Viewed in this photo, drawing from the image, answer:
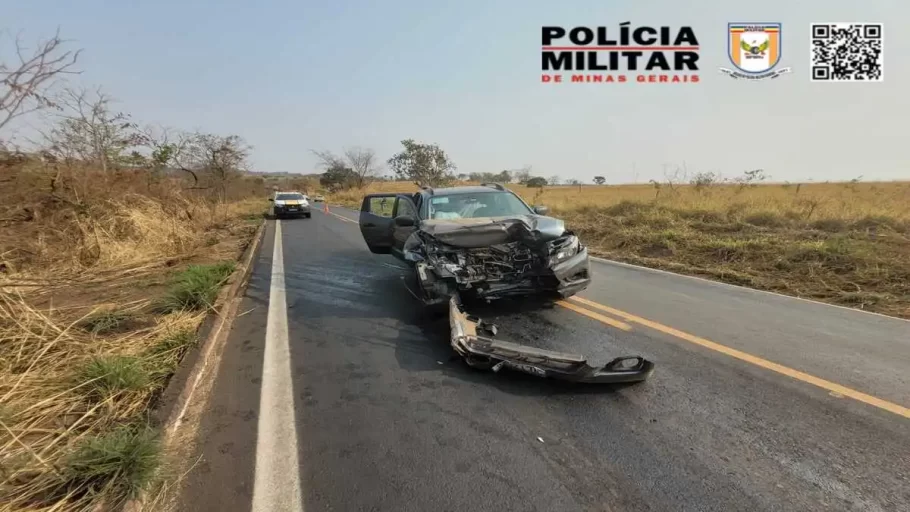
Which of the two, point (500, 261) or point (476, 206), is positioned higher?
point (476, 206)

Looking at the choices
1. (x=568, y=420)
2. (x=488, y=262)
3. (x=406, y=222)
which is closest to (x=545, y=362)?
(x=568, y=420)

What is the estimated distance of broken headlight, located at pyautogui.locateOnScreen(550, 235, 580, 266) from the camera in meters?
5.20

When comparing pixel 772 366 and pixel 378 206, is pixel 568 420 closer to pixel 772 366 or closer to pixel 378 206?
pixel 772 366

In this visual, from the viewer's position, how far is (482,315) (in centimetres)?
533

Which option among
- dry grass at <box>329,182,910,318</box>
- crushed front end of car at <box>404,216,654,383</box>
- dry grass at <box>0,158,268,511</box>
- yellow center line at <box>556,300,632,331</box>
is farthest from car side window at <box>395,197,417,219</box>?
dry grass at <box>329,182,910,318</box>

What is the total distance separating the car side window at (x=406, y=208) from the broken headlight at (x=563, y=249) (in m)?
2.33

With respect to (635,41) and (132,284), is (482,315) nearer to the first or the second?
(132,284)

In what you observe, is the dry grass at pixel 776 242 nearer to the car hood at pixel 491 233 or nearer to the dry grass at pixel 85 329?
the car hood at pixel 491 233

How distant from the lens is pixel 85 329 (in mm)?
4633

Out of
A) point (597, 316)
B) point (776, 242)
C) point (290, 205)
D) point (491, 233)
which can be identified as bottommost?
point (597, 316)

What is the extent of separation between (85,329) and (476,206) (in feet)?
16.0

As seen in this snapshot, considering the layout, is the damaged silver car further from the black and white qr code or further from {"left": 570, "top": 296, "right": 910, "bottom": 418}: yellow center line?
the black and white qr code

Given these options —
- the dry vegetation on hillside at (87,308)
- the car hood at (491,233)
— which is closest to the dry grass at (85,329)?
the dry vegetation on hillside at (87,308)

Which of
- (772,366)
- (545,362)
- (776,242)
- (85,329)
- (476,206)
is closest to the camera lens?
(545,362)
